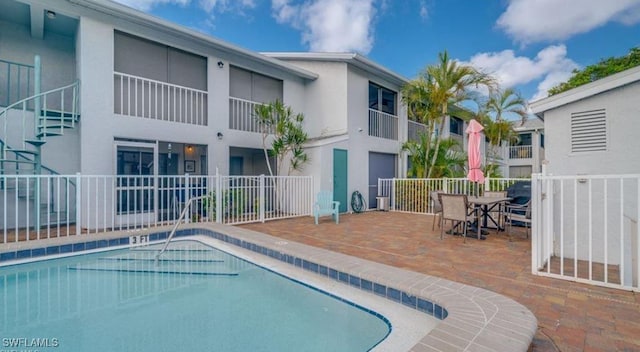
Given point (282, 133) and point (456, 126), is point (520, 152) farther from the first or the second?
point (282, 133)

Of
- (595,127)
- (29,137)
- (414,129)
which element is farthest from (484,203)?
(29,137)

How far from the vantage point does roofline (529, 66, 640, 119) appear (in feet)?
15.1

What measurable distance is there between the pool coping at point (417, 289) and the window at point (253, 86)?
6.09 m

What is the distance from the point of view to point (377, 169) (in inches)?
528

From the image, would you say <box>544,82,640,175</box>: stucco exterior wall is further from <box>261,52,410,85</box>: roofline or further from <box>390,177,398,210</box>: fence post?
<box>261,52,410,85</box>: roofline

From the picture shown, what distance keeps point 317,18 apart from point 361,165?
29.2 ft

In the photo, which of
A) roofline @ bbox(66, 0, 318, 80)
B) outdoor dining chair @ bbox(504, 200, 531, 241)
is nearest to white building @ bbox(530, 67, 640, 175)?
outdoor dining chair @ bbox(504, 200, 531, 241)

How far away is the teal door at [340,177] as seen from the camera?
440 inches

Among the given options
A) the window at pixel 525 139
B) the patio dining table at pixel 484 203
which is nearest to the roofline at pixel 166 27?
the patio dining table at pixel 484 203

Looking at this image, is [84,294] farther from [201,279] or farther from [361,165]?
[361,165]

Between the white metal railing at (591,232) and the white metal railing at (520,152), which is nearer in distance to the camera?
the white metal railing at (591,232)

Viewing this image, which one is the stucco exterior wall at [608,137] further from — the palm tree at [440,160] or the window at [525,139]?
the window at [525,139]

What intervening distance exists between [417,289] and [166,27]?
369 inches

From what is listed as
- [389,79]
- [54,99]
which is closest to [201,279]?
[54,99]
